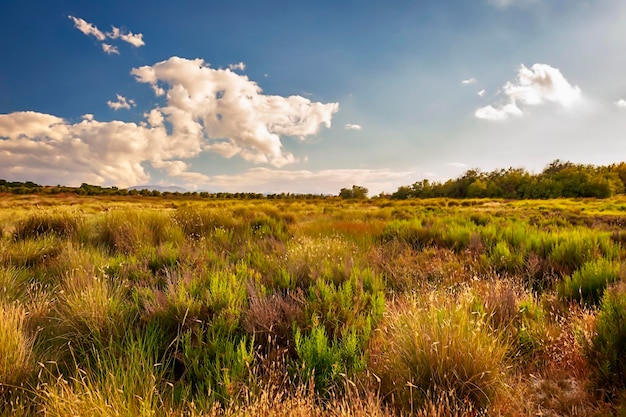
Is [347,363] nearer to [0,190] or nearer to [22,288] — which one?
[22,288]

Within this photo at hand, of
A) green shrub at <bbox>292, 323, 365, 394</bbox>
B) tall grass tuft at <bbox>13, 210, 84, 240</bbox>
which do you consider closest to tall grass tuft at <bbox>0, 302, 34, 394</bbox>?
green shrub at <bbox>292, 323, 365, 394</bbox>

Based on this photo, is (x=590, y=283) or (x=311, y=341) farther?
(x=590, y=283)

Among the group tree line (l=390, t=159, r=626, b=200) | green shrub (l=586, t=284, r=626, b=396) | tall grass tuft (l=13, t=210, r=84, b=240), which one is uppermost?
tree line (l=390, t=159, r=626, b=200)

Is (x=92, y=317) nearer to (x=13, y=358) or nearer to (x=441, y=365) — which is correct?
(x=13, y=358)

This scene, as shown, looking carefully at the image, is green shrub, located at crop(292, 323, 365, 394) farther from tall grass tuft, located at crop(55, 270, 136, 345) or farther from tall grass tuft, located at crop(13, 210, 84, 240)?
tall grass tuft, located at crop(13, 210, 84, 240)

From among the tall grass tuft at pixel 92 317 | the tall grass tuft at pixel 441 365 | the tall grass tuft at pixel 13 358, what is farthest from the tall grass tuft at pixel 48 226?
the tall grass tuft at pixel 441 365

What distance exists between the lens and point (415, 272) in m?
5.36

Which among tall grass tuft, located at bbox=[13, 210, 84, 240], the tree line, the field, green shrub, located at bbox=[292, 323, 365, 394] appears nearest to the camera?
the field

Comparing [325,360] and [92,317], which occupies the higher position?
→ [92,317]

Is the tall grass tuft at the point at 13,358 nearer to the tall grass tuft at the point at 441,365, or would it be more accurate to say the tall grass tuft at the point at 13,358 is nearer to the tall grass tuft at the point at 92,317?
the tall grass tuft at the point at 92,317

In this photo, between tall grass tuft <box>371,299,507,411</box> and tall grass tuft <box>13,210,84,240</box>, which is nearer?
tall grass tuft <box>371,299,507,411</box>

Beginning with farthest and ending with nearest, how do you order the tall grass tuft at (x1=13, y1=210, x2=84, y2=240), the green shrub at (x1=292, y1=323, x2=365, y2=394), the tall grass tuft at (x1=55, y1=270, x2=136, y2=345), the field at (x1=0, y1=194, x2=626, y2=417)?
the tall grass tuft at (x1=13, y1=210, x2=84, y2=240) → the tall grass tuft at (x1=55, y1=270, x2=136, y2=345) → the green shrub at (x1=292, y1=323, x2=365, y2=394) → the field at (x1=0, y1=194, x2=626, y2=417)

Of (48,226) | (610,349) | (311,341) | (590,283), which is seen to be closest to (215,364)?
(311,341)

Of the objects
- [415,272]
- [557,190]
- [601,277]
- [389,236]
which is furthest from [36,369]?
[557,190]
